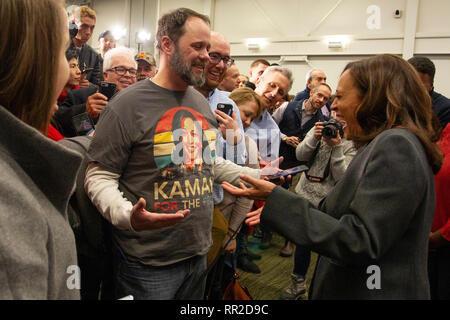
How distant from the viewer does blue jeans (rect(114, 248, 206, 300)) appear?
1365mm

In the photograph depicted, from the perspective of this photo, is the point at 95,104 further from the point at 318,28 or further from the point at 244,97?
the point at 318,28

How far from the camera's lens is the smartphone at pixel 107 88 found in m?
1.83

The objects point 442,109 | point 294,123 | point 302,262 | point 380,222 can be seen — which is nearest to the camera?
point 380,222

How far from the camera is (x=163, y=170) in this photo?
4.47 feet

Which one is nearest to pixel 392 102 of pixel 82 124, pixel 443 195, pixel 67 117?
pixel 443 195

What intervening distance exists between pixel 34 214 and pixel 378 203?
2.92 ft

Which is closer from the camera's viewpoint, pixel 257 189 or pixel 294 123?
pixel 257 189

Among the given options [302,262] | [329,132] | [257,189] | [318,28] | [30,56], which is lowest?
[302,262]

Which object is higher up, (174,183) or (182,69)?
(182,69)

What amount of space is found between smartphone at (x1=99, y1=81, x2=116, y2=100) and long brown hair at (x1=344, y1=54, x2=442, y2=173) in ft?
4.05

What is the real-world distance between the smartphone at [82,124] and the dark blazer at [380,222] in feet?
3.49

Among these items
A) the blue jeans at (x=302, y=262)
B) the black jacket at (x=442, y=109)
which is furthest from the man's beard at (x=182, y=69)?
the black jacket at (x=442, y=109)
